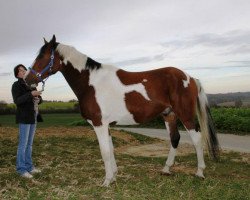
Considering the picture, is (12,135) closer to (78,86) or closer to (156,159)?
(156,159)

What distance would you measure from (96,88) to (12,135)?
802 cm

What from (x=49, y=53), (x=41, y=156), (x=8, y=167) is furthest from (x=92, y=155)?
(x=49, y=53)

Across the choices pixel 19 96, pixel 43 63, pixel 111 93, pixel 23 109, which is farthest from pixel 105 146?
pixel 19 96

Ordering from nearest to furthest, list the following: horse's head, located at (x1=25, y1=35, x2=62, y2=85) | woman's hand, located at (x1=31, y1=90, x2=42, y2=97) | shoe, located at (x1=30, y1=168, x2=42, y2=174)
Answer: horse's head, located at (x1=25, y1=35, x2=62, y2=85) < woman's hand, located at (x1=31, y1=90, x2=42, y2=97) < shoe, located at (x1=30, y1=168, x2=42, y2=174)

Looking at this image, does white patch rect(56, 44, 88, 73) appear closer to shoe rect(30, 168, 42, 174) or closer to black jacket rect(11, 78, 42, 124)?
black jacket rect(11, 78, 42, 124)

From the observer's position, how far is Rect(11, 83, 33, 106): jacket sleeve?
6.71 m

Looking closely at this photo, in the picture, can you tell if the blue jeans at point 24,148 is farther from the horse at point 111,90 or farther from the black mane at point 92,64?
the black mane at point 92,64

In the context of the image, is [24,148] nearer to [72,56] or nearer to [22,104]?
[22,104]

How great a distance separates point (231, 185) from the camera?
20.6ft

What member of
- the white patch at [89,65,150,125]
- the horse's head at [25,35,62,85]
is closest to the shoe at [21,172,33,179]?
the horse's head at [25,35,62,85]

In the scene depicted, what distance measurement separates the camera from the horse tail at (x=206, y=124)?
22.7 ft

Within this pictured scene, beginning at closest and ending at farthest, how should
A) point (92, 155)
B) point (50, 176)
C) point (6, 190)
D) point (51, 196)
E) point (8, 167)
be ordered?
point (51, 196) → point (6, 190) → point (50, 176) → point (8, 167) → point (92, 155)

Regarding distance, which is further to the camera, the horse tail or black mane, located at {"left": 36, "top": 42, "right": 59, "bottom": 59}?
the horse tail

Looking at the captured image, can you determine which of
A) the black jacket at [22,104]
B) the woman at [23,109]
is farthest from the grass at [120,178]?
the black jacket at [22,104]
